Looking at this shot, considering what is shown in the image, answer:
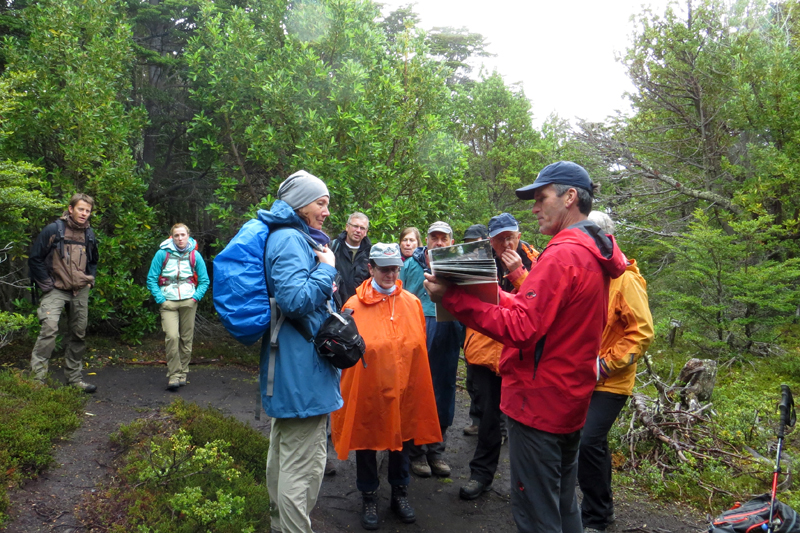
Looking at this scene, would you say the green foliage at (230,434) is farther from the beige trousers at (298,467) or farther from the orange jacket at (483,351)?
the orange jacket at (483,351)

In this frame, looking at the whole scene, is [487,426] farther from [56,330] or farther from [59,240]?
[59,240]

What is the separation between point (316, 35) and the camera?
355 inches

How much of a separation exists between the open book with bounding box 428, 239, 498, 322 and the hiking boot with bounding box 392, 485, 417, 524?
2488mm

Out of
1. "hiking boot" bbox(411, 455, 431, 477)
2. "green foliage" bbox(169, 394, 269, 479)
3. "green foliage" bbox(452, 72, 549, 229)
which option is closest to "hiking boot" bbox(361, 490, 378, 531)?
"hiking boot" bbox(411, 455, 431, 477)

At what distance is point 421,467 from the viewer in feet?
16.7

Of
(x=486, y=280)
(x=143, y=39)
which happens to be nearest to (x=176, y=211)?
(x=143, y=39)

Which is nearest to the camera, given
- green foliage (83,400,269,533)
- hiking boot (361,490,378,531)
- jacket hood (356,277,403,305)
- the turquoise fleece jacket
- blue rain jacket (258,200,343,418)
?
blue rain jacket (258,200,343,418)

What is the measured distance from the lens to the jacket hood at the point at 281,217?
3.06 metres

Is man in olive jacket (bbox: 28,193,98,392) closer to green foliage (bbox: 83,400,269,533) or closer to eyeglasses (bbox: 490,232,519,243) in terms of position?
green foliage (bbox: 83,400,269,533)

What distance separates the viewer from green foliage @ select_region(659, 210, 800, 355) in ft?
27.4

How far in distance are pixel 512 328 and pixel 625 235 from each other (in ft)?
38.3

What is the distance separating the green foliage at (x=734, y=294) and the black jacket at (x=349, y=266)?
586cm

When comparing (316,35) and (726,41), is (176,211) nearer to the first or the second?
(316,35)

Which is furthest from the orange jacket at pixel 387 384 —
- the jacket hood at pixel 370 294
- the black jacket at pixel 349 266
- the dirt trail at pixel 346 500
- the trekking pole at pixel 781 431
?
the trekking pole at pixel 781 431
